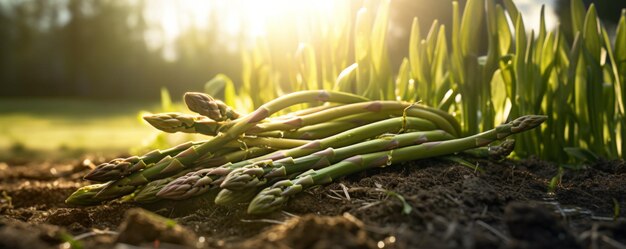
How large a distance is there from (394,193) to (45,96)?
28670 mm

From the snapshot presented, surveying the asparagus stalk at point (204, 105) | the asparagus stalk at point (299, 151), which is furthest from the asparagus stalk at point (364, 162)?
the asparagus stalk at point (204, 105)

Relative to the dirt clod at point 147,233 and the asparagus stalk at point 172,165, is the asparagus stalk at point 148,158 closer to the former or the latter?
the asparagus stalk at point 172,165

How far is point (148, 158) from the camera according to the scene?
2.11 meters

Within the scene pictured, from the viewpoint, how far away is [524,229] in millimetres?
1356

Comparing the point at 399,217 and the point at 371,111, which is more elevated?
the point at 371,111

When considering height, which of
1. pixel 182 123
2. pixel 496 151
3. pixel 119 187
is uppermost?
pixel 182 123

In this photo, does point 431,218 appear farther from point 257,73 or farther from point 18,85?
point 18,85

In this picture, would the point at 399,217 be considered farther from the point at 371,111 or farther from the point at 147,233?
the point at 371,111

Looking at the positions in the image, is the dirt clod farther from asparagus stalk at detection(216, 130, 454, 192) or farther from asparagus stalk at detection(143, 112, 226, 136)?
asparagus stalk at detection(143, 112, 226, 136)

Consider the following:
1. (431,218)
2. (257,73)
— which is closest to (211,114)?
(431,218)

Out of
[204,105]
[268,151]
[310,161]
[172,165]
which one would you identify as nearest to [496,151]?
[310,161]

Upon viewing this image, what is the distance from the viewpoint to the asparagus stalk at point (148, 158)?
198cm

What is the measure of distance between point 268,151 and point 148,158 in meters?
0.47

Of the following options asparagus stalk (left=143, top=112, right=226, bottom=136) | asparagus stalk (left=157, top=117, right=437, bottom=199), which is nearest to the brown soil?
asparagus stalk (left=157, top=117, right=437, bottom=199)
